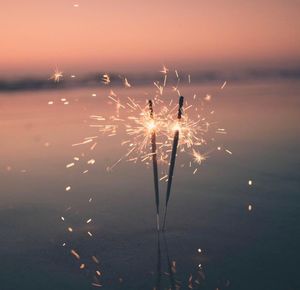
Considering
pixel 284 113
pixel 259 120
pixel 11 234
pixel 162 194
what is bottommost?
pixel 11 234

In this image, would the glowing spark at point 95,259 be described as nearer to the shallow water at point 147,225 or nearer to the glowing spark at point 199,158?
the shallow water at point 147,225

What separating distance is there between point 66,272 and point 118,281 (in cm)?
135

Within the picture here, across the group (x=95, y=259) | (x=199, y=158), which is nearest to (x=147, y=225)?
(x=95, y=259)

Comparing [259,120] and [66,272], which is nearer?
[66,272]

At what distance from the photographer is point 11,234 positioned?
47.6ft

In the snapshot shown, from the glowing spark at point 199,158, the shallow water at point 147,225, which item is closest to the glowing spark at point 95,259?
the shallow water at point 147,225

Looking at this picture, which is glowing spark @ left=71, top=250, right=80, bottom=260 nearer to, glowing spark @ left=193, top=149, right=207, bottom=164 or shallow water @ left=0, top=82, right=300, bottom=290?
shallow water @ left=0, top=82, right=300, bottom=290

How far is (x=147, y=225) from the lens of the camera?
15.1 m

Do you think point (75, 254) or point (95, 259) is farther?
point (75, 254)

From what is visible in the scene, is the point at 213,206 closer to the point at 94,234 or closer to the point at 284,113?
the point at 94,234

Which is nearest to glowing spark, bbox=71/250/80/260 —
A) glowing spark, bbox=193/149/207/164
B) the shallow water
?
the shallow water

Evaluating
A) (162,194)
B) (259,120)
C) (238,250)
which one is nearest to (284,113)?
(259,120)

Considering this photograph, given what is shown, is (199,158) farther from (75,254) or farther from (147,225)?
(75,254)

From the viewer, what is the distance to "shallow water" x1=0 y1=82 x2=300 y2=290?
11.8 metres
